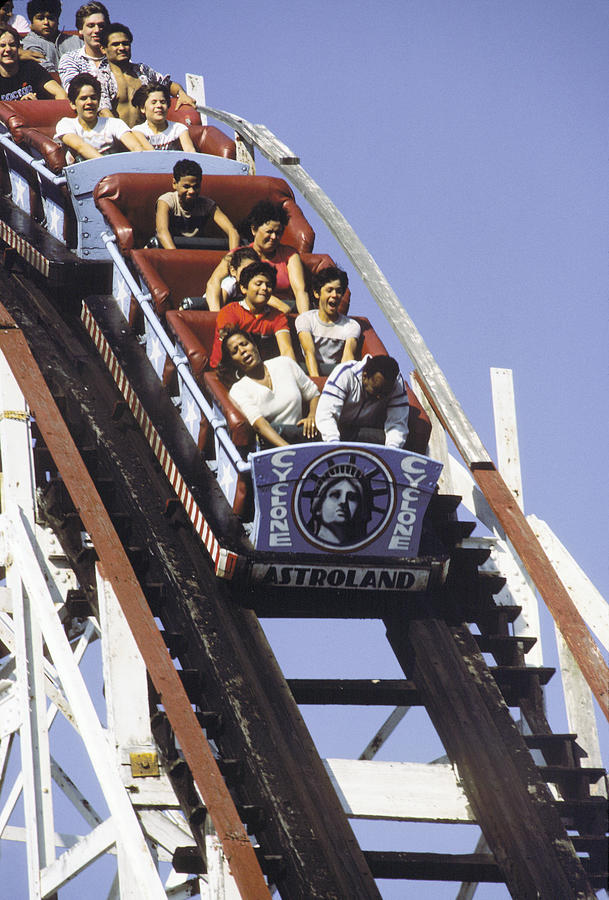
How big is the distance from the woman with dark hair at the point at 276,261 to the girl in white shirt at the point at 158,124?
6.99 feet

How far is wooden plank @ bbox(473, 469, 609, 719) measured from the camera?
7613 millimetres

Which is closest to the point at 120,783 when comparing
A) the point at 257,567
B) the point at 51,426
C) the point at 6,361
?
the point at 257,567

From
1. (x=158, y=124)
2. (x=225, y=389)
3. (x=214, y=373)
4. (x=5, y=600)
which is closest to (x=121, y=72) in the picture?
(x=158, y=124)

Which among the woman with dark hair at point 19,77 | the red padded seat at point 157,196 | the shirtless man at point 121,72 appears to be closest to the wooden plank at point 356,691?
the red padded seat at point 157,196

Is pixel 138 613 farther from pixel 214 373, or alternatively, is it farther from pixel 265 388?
pixel 214 373

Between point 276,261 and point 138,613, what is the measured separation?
399 centimetres

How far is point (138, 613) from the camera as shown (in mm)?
7156

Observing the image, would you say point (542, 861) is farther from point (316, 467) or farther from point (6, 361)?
point (6, 361)

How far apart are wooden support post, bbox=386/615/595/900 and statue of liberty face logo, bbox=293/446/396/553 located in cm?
57

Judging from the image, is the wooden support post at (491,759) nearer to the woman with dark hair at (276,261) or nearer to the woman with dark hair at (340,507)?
the woman with dark hair at (340,507)

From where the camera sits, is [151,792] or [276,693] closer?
[151,792]

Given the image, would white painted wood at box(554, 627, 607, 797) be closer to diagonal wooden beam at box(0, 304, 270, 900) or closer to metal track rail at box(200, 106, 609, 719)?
metal track rail at box(200, 106, 609, 719)

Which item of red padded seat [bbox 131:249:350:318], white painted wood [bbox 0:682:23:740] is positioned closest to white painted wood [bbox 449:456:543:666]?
red padded seat [bbox 131:249:350:318]

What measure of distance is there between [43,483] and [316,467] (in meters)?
1.88
